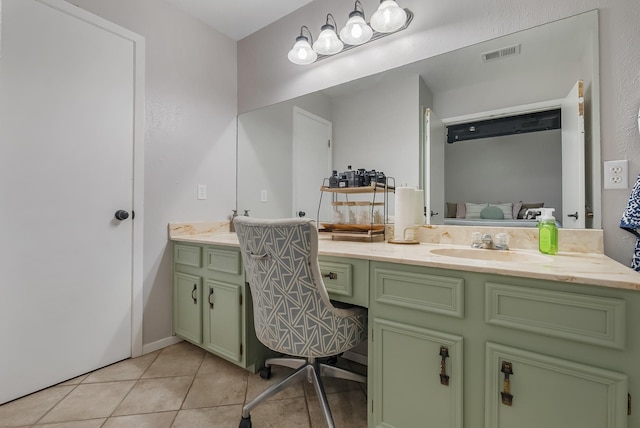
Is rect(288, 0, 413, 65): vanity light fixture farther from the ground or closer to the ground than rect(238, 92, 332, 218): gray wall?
farther from the ground

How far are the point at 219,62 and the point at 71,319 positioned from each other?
6.68 feet

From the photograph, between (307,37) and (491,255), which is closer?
(491,255)

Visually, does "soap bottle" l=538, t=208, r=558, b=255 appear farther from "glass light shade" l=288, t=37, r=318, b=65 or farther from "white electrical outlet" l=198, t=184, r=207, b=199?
"white electrical outlet" l=198, t=184, r=207, b=199

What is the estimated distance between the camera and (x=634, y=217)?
3.53ft

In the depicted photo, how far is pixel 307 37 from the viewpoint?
82.5 inches

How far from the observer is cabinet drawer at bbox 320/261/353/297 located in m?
1.24

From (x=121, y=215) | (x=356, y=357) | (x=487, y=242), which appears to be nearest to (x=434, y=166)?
(x=487, y=242)

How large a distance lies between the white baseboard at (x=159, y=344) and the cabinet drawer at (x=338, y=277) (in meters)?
1.46

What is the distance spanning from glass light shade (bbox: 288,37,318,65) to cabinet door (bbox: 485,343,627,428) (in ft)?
6.20

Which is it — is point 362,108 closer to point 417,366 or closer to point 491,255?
Result: point 491,255

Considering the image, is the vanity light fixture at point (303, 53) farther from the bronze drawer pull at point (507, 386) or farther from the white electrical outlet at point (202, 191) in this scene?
the bronze drawer pull at point (507, 386)

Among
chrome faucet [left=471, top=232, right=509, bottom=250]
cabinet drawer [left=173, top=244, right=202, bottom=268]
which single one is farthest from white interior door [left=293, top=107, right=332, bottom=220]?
chrome faucet [left=471, top=232, right=509, bottom=250]

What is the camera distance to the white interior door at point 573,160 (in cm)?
126

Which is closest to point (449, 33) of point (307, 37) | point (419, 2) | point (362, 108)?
point (419, 2)
